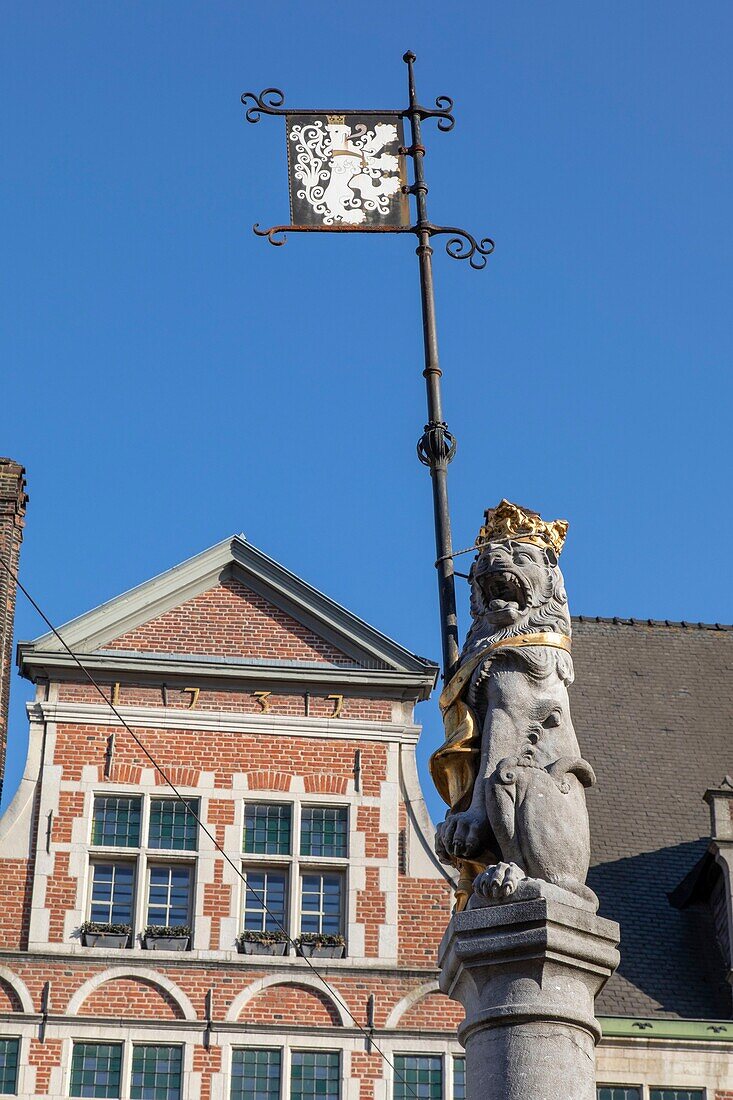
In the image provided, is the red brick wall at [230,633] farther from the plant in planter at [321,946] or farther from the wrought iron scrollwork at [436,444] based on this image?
the wrought iron scrollwork at [436,444]

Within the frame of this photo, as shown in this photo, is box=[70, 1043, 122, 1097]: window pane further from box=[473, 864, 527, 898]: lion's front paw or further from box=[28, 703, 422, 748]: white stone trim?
box=[473, 864, 527, 898]: lion's front paw

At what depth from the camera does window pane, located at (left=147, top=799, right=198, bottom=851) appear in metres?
17.5

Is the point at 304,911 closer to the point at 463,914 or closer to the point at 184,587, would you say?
the point at 184,587

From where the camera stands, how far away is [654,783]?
20.2 meters

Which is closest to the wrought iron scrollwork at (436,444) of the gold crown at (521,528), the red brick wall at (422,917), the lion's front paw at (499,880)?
the gold crown at (521,528)

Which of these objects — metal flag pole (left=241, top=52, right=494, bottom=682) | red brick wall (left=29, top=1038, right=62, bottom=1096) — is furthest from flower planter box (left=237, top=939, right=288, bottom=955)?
metal flag pole (left=241, top=52, right=494, bottom=682)

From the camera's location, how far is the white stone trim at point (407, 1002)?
16.8 metres

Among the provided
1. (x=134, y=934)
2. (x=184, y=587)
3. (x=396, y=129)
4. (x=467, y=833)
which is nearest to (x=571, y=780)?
(x=467, y=833)

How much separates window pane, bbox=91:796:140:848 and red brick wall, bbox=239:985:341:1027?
75.3 inches

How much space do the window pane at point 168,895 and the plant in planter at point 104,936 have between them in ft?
1.06

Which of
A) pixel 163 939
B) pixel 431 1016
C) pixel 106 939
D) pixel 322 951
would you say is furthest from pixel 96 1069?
pixel 431 1016

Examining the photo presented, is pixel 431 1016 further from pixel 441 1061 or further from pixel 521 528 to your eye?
pixel 521 528

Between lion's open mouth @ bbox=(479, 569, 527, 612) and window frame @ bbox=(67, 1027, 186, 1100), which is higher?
lion's open mouth @ bbox=(479, 569, 527, 612)

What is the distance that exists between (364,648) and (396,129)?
6.89 meters
